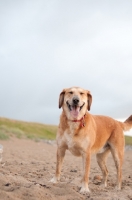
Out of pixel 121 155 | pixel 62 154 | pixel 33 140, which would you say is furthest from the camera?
pixel 33 140

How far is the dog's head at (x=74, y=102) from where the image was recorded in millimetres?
7004

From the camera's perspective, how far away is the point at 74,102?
6.98 meters

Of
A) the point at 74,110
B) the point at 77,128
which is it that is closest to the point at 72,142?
the point at 77,128

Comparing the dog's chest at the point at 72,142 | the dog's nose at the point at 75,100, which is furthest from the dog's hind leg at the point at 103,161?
the dog's nose at the point at 75,100

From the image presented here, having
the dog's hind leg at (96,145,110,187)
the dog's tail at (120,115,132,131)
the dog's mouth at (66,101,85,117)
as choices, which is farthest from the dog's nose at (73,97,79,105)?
the dog's tail at (120,115,132,131)

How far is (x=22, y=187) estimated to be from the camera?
18.9 ft

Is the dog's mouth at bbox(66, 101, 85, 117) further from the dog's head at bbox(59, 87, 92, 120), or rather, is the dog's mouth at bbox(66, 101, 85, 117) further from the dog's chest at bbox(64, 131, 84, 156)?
the dog's chest at bbox(64, 131, 84, 156)

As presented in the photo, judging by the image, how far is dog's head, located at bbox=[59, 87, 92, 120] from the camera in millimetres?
7004

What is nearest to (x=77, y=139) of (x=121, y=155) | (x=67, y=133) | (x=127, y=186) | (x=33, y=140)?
(x=67, y=133)

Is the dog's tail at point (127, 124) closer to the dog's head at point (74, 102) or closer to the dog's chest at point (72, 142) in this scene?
the dog's head at point (74, 102)

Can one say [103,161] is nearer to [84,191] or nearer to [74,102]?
[84,191]

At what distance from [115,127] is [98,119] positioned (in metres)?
0.66

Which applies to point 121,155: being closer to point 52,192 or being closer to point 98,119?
point 98,119

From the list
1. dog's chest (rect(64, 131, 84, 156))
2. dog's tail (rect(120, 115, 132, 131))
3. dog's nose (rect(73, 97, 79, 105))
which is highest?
dog's nose (rect(73, 97, 79, 105))
